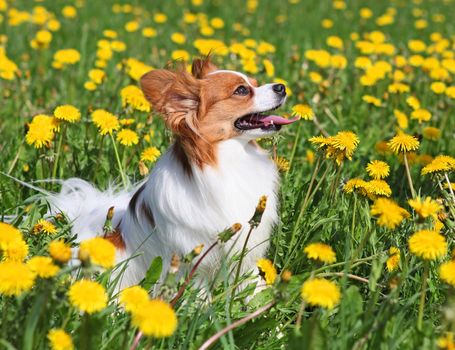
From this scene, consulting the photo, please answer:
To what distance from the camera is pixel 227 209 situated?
297 cm

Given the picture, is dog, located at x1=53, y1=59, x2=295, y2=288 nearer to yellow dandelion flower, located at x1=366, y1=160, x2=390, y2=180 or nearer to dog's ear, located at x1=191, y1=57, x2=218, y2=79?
dog's ear, located at x1=191, y1=57, x2=218, y2=79

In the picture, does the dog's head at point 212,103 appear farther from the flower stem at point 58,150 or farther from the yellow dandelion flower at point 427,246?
the yellow dandelion flower at point 427,246

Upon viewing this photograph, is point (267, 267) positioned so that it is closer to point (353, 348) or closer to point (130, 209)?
point (353, 348)

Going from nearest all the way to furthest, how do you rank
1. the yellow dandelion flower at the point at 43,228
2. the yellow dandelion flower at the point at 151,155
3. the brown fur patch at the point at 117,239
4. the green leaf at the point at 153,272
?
the green leaf at the point at 153,272
the yellow dandelion flower at the point at 43,228
the brown fur patch at the point at 117,239
the yellow dandelion flower at the point at 151,155

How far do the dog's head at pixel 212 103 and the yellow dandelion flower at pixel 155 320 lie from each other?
1.21 m

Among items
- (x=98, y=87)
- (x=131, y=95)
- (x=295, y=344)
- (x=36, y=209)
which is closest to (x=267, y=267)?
(x=295, y=344)

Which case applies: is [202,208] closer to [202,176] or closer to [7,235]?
[202,176]

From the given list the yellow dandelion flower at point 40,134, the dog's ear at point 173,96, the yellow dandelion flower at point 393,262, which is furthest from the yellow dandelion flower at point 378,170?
the yellow dandelion flower at point 40,134

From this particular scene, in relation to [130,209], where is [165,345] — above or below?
below

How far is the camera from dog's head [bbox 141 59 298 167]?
2977 millimetres

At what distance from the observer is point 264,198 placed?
228cm

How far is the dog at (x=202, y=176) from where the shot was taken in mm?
2951

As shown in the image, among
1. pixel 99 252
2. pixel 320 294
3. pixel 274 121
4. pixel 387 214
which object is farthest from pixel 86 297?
pixel 274 121

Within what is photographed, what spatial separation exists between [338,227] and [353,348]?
1.16 metres
